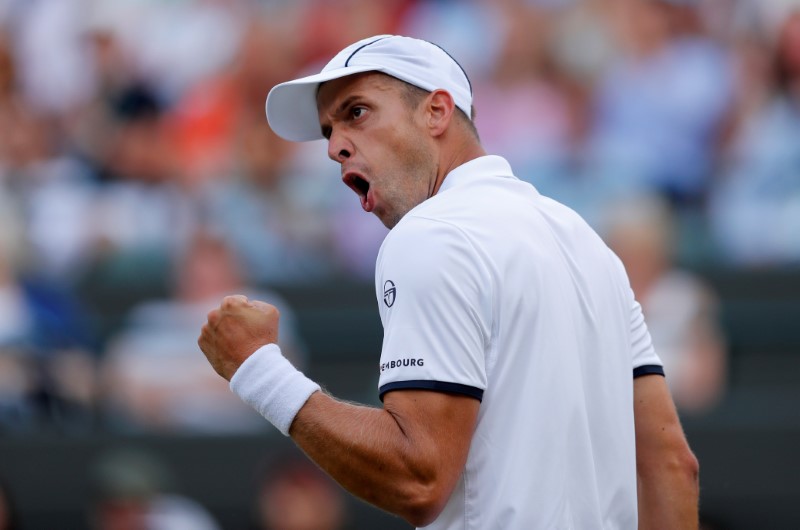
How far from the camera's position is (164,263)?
26.5 ft

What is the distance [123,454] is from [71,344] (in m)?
0.86

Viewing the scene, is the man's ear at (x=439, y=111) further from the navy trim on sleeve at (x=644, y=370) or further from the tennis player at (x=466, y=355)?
the navy trim on sleeve at (x=644, y=370)

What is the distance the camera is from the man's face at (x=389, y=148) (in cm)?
306

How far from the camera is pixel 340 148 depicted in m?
3.12

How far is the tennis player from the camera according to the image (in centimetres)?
263

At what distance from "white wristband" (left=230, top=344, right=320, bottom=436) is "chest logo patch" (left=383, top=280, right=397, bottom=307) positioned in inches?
8.9

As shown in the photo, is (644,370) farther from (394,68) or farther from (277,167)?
(277,167)

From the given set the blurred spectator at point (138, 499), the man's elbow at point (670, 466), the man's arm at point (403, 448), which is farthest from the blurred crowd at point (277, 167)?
the man's arm at point (403, 448)

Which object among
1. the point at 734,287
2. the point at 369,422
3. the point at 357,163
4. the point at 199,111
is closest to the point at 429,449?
the point at 369,422

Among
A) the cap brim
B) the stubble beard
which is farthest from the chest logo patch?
the cap brim

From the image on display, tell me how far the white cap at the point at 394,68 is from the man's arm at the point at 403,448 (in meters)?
0.79

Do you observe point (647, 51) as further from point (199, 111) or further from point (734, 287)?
point (199, 111)

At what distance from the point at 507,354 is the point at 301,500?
3.76m

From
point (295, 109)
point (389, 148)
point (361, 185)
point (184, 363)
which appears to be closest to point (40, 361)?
point (184, 363)
